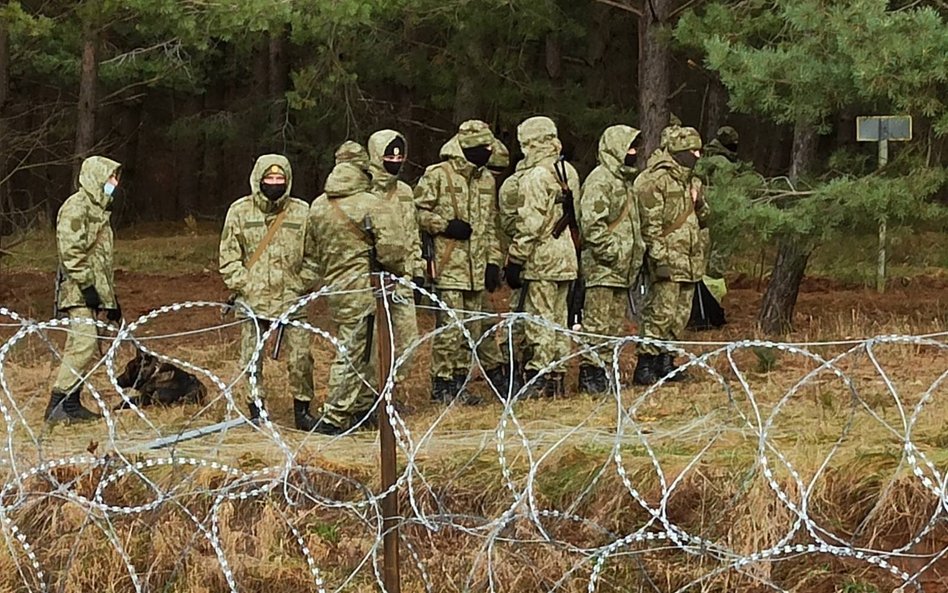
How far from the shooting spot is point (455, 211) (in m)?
9.05

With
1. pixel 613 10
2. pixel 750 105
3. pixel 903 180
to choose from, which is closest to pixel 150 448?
pixel 750 105

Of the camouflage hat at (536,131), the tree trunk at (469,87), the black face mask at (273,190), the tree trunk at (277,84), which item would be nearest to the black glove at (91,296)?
the black face mask at (273,190)

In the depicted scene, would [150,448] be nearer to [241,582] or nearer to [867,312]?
[241,582]

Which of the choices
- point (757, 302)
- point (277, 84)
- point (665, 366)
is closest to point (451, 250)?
point (665, 366)

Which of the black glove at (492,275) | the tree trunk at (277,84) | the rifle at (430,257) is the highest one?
the tree trunk at (277,84)

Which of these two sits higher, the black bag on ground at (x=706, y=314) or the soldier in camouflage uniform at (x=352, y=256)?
the soldier in camouflage uniform at (x=352, y=256)

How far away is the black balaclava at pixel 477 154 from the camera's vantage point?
895 cm

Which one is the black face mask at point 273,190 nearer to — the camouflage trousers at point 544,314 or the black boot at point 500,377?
the camouflage trousers at point 544,314

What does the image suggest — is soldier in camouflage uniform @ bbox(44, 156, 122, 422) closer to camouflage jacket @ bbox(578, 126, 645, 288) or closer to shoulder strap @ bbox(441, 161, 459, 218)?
shoulder strap @ bbox(441, 161, 459, 218)

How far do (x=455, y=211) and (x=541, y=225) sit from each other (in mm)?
589

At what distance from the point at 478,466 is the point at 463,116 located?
11.3 metres

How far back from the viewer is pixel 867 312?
517 inches

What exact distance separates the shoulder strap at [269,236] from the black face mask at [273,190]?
0.40 ft

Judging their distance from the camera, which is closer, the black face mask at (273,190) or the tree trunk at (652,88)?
the black face mask at (273,190)
